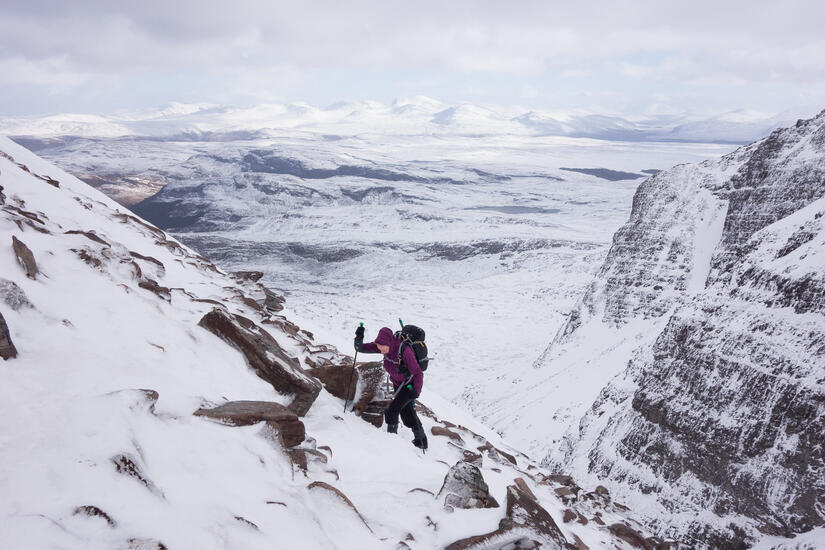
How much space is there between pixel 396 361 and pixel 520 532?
320 cm

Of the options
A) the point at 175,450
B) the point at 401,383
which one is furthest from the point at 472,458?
the point at 175,450

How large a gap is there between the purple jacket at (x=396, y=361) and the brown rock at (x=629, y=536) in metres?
4.57

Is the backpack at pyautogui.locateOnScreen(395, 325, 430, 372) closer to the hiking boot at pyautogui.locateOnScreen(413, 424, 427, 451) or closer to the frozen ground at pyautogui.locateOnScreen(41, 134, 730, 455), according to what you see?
the hiking boot at pyautogui.locateOnScreen(413, 424, 427, 451)

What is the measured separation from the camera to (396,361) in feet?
23.4

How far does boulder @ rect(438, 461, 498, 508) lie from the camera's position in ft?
16.6

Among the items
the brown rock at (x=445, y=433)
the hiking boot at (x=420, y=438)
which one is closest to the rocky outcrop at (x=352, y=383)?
the hiking boot at (x=420, y=438)

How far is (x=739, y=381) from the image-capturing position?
13.7 meters

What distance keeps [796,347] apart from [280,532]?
47.1 ft

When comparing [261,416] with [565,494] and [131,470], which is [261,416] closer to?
[131,470]

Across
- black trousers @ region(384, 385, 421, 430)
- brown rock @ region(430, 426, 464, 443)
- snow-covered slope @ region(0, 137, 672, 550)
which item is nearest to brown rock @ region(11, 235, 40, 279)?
snow-covered slope @ region(0, 137, 672, 550)

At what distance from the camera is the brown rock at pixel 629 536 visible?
8.09m

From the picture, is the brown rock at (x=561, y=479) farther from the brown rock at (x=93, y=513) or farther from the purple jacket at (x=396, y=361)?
the brown rock at (x=93, y=513)

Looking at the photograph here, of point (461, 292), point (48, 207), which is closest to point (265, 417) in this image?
point (48, 207)

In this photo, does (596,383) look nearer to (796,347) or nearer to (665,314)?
(665,314)
